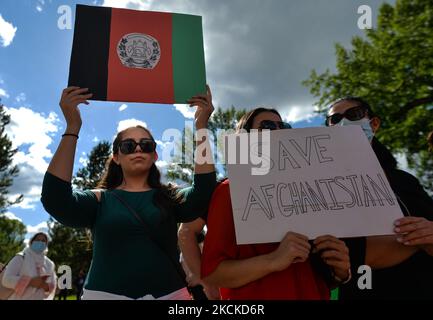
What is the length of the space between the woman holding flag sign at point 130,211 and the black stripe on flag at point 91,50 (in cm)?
9

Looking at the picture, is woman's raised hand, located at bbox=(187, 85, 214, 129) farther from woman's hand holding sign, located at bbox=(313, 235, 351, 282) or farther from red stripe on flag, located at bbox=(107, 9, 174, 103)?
woman's hand holding sign, located at bbox=(313, 235, 351, 282)

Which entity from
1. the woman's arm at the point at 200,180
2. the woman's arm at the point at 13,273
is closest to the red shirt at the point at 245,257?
the woman's arm at the point at 200,180

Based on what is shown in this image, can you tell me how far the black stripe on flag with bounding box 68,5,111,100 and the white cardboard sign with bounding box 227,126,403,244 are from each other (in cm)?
99

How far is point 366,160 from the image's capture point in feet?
6.04

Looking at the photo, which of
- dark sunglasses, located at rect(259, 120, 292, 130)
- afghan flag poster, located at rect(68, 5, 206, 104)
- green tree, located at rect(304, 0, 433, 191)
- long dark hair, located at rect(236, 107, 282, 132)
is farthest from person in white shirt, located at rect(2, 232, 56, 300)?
green tree, located at rect(304, 0, 433, 191)

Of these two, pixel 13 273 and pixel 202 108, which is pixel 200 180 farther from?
pixel 13 273

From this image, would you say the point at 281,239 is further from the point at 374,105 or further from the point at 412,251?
the point at 374,105

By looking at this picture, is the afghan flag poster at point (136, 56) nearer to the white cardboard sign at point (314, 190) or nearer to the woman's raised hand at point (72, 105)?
the woman's raised hand at point (72, 105)

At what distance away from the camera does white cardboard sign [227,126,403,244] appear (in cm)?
173

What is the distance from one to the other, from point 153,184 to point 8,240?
5297 cm

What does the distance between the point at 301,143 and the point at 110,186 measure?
119 centimetres

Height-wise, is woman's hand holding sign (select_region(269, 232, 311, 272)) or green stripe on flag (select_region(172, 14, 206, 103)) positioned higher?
green stripe on flag (select_region(172, 14, 206, 103))

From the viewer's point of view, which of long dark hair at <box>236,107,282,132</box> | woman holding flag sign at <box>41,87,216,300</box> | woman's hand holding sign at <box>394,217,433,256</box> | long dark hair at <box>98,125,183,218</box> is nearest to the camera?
woman's hand holding sign at <box>394,217,433,256</box>
